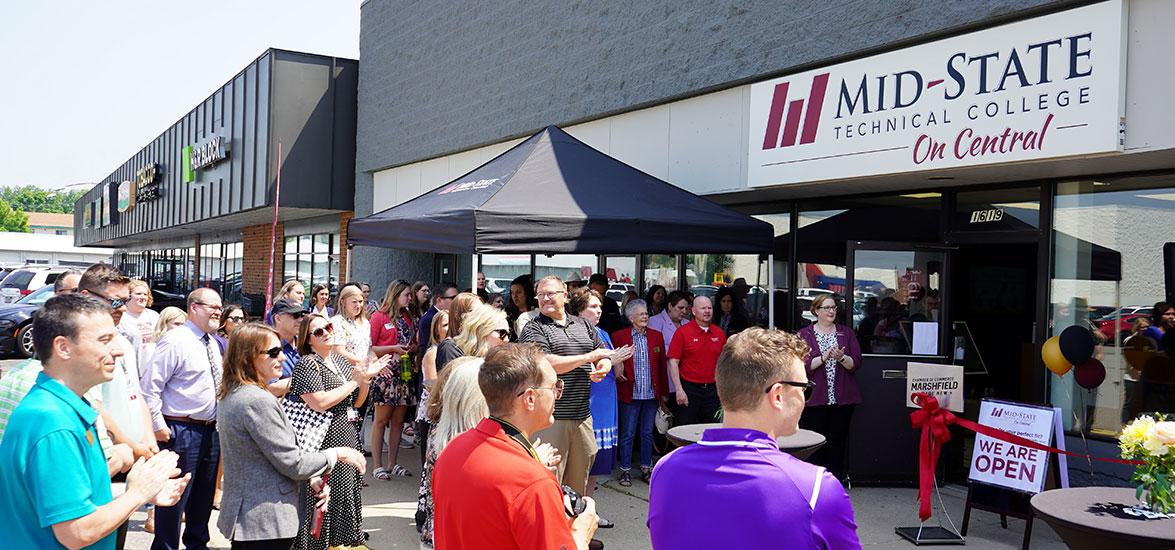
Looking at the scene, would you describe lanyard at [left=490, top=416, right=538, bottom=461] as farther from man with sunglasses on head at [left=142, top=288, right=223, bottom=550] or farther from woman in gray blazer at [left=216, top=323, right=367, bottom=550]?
man with sunglasses on head at [left=142, top=288, right=223, bottom=550]

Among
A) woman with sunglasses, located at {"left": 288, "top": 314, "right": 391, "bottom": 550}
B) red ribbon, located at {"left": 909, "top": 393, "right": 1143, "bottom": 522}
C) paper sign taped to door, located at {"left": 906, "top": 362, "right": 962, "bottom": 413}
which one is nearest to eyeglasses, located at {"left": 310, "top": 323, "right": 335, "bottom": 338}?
woman with sunglasses, located at {"left": 288, "top": 314, "right": 391, "bottom": 550}

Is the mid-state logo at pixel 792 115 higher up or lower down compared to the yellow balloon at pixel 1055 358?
higher up

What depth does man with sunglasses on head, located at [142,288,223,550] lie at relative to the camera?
212 inches

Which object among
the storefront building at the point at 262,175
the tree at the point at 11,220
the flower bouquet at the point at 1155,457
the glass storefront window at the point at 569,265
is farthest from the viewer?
the tree at the point at 11,220

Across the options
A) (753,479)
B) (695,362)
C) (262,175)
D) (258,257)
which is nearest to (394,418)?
(695,362)

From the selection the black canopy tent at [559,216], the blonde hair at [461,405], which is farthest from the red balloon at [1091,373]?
the blonde hair at [461,405]

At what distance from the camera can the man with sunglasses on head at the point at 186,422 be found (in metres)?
5.39

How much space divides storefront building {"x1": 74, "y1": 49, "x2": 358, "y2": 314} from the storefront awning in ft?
21.7

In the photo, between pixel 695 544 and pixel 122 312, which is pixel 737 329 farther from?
pixel 695 544

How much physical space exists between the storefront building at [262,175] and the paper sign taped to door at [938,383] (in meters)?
10.2

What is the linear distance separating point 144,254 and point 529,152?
4143cm

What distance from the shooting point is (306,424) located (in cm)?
462

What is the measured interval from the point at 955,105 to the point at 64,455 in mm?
6427

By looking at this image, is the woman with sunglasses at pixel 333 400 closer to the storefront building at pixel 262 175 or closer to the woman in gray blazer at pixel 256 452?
the woman in gray blazer at pixel 256 452
